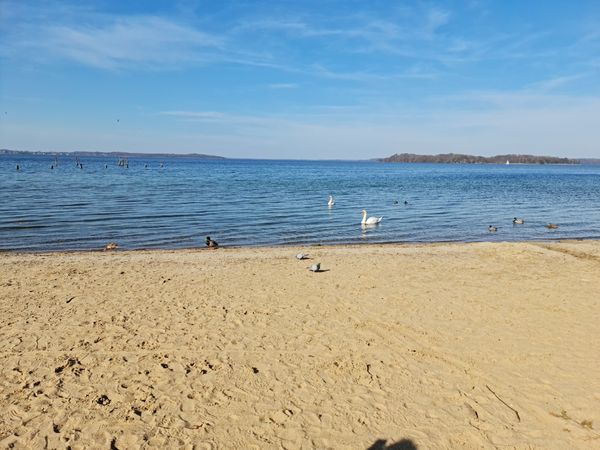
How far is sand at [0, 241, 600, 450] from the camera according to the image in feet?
18.6

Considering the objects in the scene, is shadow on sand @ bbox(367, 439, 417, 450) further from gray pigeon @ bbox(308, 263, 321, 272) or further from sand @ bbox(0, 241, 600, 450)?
gray pigeon @ bbox(308, 263, 321, 272)

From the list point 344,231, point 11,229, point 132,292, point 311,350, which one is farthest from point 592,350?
point 11,229

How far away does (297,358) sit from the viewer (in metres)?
7.62

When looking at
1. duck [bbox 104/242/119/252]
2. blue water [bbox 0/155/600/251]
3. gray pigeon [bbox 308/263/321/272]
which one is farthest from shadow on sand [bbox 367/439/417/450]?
blue water [bbox 0/155/600/251]

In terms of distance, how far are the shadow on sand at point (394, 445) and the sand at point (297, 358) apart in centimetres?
4

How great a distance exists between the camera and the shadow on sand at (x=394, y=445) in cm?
539

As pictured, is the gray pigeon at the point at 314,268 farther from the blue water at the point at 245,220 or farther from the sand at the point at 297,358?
the blue water at the point at 245,220

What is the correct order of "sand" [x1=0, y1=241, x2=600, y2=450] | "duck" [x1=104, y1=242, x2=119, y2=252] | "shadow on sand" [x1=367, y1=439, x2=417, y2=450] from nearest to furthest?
"shadow on sand" [x1=367, y1=439, x2=417, y2=450] < "sand" [x1=0, y1=241, x2=600, y2=450] < "duck" [x1=104, y1=242, x2=119, y2=252]

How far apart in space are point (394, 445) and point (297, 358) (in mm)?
2509

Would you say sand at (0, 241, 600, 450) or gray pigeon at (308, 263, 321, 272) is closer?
sand at (0, 241, 600, 450)

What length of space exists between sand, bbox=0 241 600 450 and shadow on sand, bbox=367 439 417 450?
0.12 ft

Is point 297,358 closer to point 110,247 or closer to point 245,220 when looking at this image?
point 110,247

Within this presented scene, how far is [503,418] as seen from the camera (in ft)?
19.7

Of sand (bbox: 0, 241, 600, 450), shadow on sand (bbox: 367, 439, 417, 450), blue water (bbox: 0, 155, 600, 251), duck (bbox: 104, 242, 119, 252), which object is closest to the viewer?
shadow on sand (bbox: 367, 439, 417, 450)
